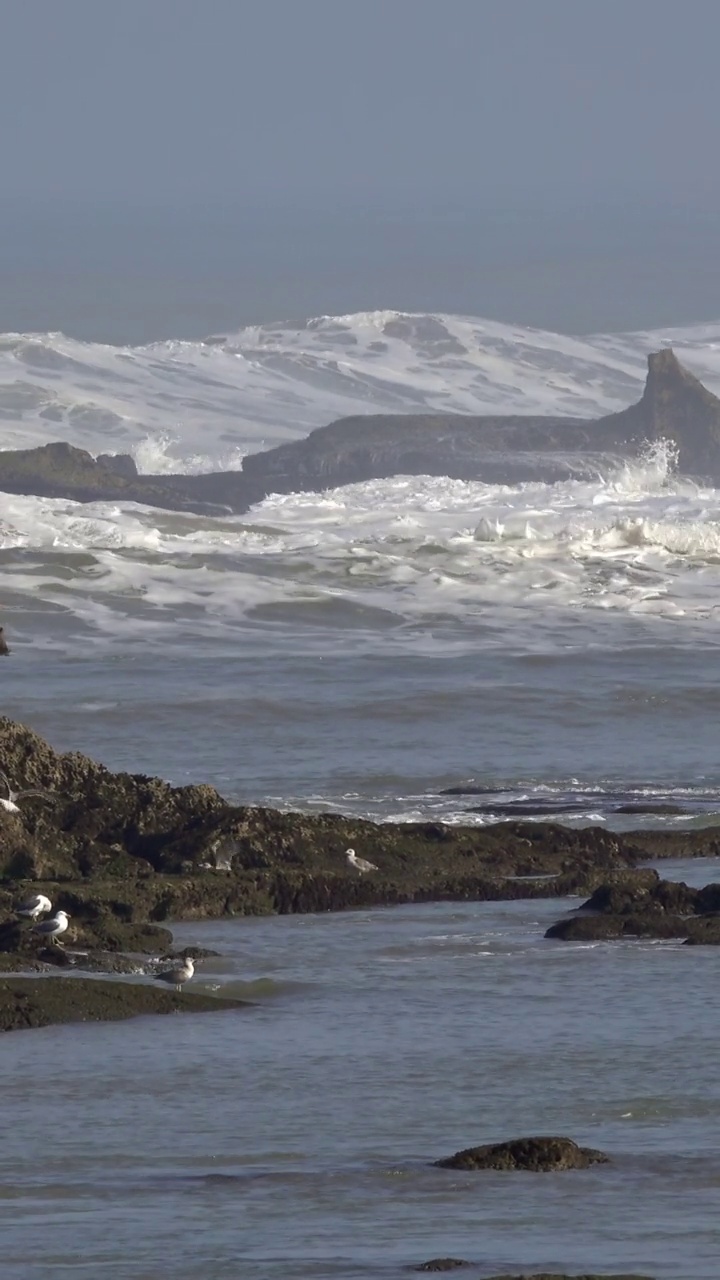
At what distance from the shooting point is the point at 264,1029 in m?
15.0

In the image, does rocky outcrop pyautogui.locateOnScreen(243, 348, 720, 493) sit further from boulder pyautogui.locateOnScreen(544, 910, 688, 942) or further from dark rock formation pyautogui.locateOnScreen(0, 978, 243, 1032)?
dark rock formation pyautogui.locateOnScreen(0, 978, 243, 1032)

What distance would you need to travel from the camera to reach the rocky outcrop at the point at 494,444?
4813 inches

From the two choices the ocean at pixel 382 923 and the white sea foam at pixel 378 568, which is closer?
the ocean at pixel 382 923

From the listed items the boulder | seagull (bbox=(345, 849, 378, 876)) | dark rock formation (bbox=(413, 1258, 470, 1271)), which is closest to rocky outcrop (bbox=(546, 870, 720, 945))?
the boulder

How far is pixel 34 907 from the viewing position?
16719 mm

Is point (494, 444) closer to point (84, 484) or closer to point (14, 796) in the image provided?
point (84, 484)

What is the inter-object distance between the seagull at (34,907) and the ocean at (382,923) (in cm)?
114

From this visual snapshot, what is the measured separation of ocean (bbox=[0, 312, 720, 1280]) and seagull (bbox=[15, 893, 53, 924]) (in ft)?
3.73

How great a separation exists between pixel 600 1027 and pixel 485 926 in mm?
3523

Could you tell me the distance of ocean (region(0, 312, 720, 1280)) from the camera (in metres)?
11.1

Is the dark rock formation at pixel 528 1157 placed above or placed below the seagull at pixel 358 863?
below

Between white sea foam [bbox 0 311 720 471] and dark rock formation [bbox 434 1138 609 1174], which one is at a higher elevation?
white sea foam [bbox 0 311 720 471]

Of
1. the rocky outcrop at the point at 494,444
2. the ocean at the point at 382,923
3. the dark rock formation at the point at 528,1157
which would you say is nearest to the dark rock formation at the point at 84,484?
the ocean at the point at 382,923

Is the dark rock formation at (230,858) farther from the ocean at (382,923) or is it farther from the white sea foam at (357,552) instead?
the white sea foam at (357,552)
